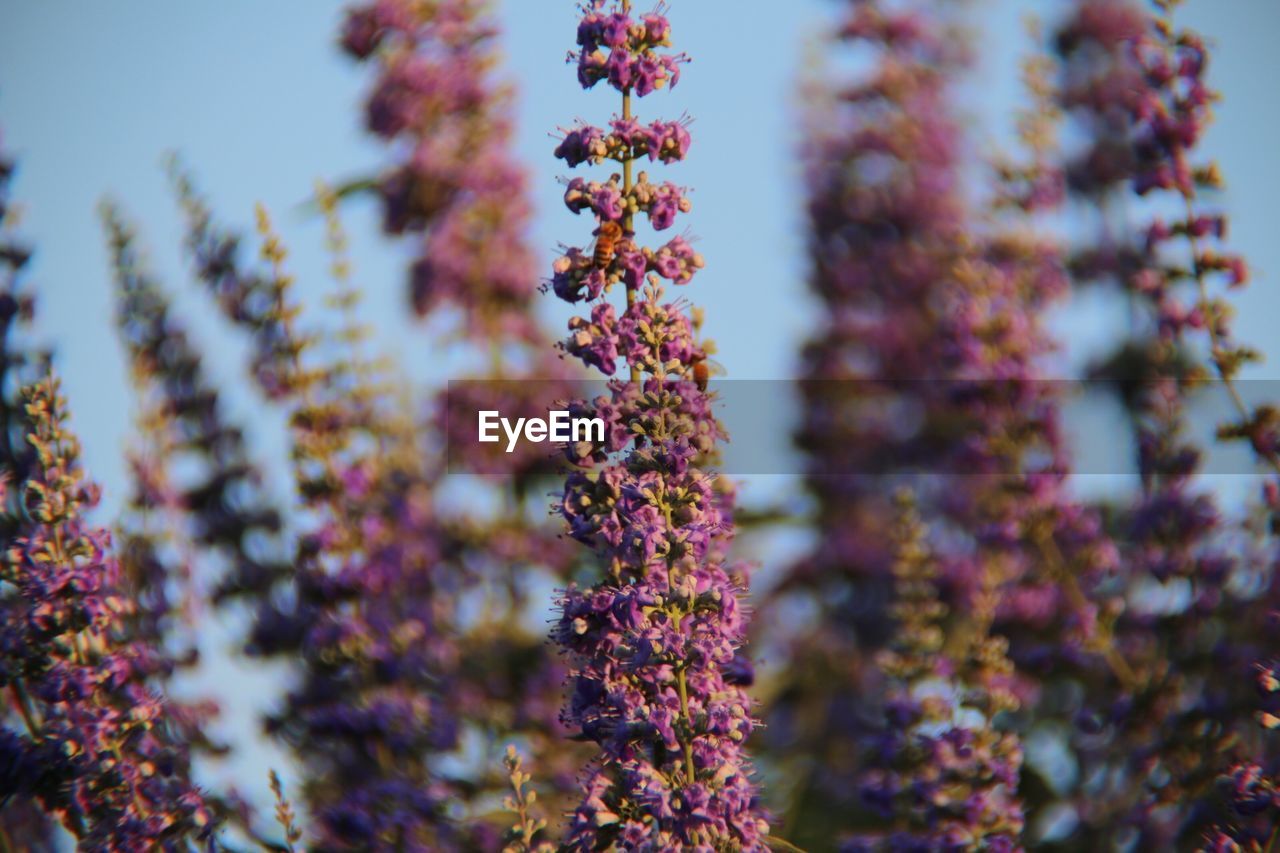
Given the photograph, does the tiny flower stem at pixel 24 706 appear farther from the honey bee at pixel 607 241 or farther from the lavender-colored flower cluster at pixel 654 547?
the honey bee at pixel 607 241

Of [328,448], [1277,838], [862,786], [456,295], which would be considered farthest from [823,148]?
[1277,838]

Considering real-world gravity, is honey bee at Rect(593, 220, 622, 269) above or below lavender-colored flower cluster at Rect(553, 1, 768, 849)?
above

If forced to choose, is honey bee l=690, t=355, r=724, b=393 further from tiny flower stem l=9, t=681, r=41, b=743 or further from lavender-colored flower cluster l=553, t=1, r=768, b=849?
tiny flower stem l=9, t=681, r=41, b=743

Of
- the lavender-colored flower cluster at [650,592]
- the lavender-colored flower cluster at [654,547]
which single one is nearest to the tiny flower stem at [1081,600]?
the lavender-colored flower cluster at [654,547]

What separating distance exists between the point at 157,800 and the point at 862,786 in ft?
10.6

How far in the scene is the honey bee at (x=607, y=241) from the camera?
240 inches

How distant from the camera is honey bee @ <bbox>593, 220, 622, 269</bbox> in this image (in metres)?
6.10

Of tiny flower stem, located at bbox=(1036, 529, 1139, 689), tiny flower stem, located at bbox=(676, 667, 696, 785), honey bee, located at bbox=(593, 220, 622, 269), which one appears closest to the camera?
tiny flower stem, located at bbox=(676, 667, 696, 785)

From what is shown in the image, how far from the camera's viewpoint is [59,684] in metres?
6.64

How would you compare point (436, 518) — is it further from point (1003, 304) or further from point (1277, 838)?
point (1277, 838)

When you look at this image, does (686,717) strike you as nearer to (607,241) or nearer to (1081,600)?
(607,241)

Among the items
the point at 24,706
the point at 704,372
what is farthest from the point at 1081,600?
the point at 24,706

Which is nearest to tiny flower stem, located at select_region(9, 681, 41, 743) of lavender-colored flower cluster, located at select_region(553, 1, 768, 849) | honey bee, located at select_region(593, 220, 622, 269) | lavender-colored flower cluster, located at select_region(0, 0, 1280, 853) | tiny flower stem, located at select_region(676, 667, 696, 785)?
lavender-colored flower cluster, located at select_region(0, 0, 1280, 853)

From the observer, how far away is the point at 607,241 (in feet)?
20.1
